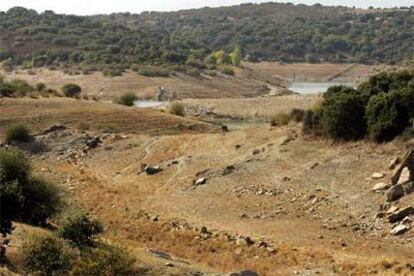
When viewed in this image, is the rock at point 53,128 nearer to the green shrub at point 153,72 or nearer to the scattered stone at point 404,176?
the scattered stone at point 404,176

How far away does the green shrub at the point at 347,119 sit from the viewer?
108 feet

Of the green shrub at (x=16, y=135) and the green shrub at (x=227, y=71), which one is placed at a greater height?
the green shrub at (x=16, y=135)

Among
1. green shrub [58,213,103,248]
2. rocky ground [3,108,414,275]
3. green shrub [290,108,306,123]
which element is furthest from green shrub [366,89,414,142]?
green shrub [58,213,103,248]

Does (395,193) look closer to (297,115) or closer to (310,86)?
(297,115)

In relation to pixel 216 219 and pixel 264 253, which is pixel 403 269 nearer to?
pixel 264 253

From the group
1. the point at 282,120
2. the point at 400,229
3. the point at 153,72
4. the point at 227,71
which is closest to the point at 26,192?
the point at 400,229

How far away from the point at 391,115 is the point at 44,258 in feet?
63.7

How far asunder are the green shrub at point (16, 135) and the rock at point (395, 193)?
26.9 meters

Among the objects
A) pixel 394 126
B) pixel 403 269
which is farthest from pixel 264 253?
pixel 394 126

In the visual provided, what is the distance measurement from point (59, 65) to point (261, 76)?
34093mm

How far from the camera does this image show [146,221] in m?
28.2

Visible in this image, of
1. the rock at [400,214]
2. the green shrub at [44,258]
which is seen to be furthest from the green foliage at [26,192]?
the rock at [400,214]

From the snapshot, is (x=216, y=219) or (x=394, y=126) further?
(x=394, y=126)

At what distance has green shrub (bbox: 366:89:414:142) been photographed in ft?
102
